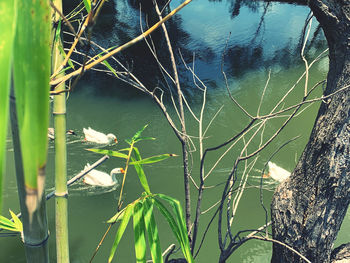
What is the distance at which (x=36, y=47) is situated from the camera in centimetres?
22

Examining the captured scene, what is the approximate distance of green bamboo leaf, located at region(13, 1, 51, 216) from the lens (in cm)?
21

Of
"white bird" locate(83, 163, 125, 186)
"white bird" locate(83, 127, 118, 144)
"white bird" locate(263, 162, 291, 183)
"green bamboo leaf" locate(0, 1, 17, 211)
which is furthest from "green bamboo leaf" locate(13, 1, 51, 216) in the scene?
"white bird" locate(83, 127, 118, 144)

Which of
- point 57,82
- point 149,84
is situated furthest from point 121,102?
point 57,82

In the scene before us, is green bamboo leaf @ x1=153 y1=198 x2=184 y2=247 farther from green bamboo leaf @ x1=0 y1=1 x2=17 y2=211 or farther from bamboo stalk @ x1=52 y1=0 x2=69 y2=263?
green bamboo leaf @ x1=0 y1=1 x2=17 y2=211

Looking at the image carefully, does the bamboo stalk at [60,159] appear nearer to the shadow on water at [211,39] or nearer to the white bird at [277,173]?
the white bird at [277,173]

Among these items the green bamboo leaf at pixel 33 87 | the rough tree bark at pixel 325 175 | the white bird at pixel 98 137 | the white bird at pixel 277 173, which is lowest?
the white bird at pixel 277 173

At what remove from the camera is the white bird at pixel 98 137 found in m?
3.20

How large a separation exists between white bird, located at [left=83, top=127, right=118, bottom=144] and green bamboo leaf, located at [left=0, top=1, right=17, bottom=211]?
302cm

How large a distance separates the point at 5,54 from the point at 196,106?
3.69 meters

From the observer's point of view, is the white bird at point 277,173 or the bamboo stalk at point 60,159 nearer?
the bamboo stalk at point 60,159

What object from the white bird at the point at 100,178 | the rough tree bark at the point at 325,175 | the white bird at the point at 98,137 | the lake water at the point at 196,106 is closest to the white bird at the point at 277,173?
the lake water at the point at 196,106

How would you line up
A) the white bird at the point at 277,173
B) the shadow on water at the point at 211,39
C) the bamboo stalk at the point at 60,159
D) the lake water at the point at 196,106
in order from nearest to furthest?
the bamboo stalk at the point at 60,159 → the lake water at the point at 196,106 → the white bird at the point at 277,173 → the shadow on water at the point at 211,39

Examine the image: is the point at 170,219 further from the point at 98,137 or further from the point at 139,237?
the point at 98,137

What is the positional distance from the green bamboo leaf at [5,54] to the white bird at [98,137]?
3016 millimetres
